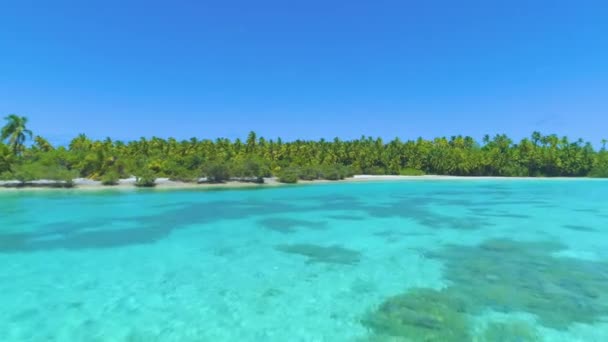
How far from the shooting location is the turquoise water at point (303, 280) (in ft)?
22.6

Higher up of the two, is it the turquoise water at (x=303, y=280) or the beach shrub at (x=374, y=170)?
the beach shrub at (x=374, y=170)

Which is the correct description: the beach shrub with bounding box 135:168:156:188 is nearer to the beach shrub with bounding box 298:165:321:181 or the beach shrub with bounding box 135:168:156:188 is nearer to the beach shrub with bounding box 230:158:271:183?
the beach shrub with bounding box 230:158:271:183

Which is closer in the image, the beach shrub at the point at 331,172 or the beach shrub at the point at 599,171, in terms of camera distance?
the beach shrub at the point at 331,172

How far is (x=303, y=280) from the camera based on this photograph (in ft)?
31.9

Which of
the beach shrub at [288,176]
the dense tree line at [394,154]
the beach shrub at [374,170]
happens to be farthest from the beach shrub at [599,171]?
the beach shrub at [288,176]

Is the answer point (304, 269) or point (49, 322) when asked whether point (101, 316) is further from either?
point (304, 269)

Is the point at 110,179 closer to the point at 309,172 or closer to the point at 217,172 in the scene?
the point at 217,172

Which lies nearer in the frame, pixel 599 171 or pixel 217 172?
pixel 217 172

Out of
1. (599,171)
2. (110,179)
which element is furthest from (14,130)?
(599,171)

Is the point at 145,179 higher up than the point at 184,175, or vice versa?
the point at 184,175

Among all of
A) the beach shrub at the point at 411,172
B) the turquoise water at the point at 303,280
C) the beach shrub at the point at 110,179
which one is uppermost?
the beach shrub at the point at 411,172

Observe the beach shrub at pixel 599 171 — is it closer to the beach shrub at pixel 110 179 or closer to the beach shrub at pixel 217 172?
the beach shrub at pixel 217 172

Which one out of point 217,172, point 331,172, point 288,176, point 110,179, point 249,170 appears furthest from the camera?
point 331,172

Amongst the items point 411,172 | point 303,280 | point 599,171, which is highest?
point 599,171
